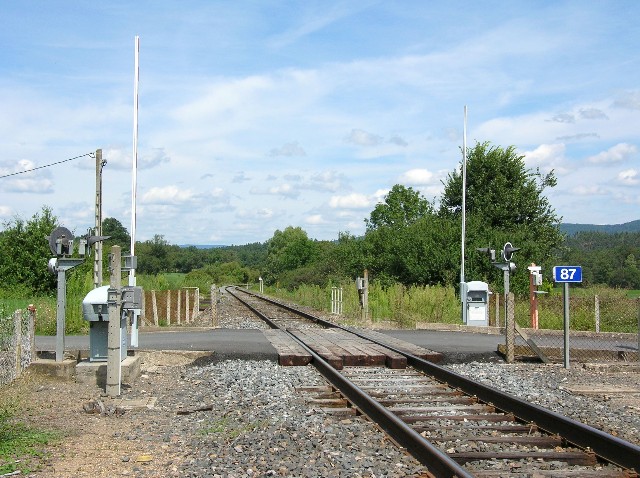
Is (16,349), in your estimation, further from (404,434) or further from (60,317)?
(404,434)

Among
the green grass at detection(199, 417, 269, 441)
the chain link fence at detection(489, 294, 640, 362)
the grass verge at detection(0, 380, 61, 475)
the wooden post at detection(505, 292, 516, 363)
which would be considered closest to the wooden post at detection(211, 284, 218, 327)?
the chain link fence at detection(489, 294, 640, 362)

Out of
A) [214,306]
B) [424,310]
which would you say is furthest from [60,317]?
[424,310]

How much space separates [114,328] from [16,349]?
2507 mm

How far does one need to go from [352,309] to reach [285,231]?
10047 centimetres

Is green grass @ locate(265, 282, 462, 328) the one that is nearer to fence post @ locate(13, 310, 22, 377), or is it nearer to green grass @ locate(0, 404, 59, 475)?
fence post @ locate(13, 310, 22, 377)

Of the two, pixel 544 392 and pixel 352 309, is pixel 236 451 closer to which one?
pixel 544 392

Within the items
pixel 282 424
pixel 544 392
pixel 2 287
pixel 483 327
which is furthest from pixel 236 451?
pixel 2 287


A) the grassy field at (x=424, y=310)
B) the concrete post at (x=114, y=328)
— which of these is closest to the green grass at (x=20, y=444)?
the concrete post at (x=114, y=328)

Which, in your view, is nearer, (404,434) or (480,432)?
(404,434)

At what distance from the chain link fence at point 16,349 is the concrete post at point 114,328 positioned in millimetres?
2172

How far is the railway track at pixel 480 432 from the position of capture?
5.99m

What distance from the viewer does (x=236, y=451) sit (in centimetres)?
667

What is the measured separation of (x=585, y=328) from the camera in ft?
75.2

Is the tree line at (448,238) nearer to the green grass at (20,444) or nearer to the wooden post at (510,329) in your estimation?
the wooden post at (510,329)
